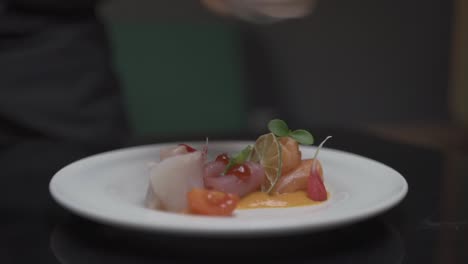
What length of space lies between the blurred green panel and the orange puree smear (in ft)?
6.19

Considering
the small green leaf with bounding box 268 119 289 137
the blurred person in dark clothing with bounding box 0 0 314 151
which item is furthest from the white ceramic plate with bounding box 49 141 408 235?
the blurred person in dark clothing with bounding box 0 0 314 151

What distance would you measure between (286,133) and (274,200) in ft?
0.48

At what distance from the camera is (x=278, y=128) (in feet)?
3.37

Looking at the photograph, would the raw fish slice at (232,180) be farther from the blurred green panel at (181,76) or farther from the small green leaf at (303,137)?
the blurred green panel at (181,76)

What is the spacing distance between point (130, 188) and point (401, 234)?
449mm

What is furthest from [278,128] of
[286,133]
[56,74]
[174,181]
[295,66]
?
[295,66]

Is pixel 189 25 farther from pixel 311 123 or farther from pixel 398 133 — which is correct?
pixel 398 133

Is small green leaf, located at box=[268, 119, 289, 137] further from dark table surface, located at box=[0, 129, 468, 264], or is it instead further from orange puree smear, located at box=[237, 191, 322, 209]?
dark table surface, located at box=[0, 129, 468, 264]

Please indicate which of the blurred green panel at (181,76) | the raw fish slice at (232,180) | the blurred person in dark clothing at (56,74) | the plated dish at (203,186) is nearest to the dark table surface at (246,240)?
the plated dish at (203,186)

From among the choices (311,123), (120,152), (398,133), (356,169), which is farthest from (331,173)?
(398,133)

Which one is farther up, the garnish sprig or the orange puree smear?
the garnish sprig

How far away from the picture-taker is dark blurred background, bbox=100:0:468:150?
292 centimetres

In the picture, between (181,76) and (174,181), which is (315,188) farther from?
(181,76)

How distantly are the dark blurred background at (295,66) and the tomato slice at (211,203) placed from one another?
2046 millimetres
